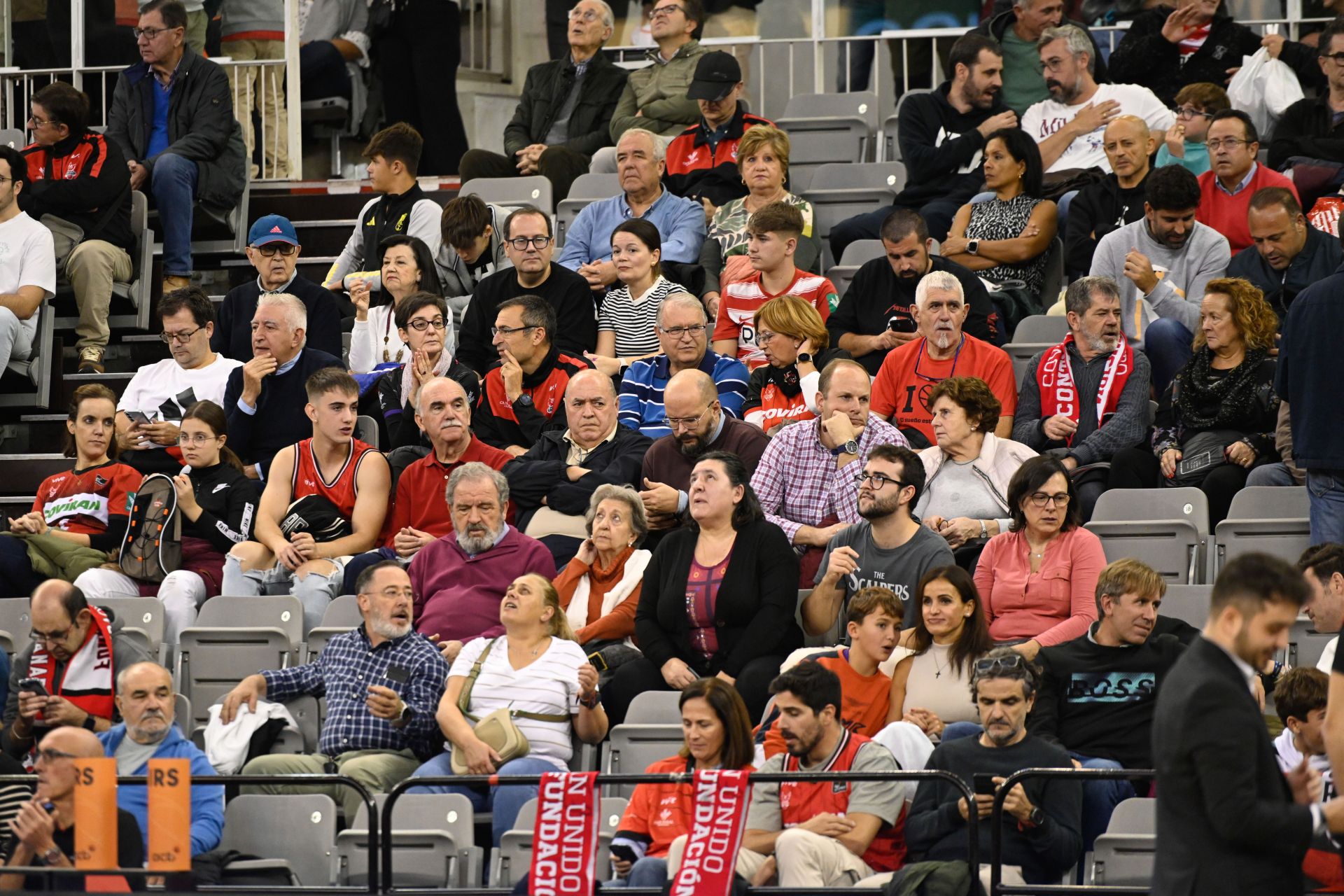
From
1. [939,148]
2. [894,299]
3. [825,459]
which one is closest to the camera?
[825,459]

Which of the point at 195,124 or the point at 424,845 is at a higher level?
the point at 195,124

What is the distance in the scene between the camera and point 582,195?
9.68 m

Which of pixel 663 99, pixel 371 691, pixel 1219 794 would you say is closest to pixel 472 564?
pixel 371 691

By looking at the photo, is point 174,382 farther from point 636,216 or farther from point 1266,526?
point 1266,526

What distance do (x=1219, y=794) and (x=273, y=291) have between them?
5.84 m

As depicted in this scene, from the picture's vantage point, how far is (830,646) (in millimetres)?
6418

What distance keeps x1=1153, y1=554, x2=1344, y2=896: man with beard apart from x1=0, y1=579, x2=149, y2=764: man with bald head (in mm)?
3848

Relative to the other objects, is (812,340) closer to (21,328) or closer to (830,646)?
(830,646)

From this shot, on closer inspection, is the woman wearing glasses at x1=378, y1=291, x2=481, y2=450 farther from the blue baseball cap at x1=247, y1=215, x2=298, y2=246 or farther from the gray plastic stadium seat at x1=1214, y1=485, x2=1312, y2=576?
the gray plastic stadium seat at x1=1214, y1=485, x2=1312, y2=576

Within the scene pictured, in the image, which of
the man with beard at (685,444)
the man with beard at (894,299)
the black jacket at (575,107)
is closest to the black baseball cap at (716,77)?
the black jacket at (575,107)

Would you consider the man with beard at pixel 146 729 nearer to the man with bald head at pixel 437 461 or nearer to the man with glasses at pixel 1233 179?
the man with bald head at pixel 437 461

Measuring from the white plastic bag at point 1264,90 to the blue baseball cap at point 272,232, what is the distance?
4443 mm

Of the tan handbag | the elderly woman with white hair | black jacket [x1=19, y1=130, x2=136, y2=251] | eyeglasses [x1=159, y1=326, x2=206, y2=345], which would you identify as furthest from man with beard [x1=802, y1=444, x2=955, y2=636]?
black jacket [x1=19, y1=130, x2=136, y2=251]

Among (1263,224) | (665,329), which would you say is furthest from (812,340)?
(1263,224)
